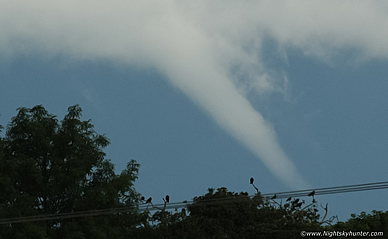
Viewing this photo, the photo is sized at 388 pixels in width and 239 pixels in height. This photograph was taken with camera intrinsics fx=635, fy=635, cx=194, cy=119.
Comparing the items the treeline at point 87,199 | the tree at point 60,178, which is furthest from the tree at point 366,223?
the tree at point 60,178

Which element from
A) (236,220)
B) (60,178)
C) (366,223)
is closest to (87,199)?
(60,178)

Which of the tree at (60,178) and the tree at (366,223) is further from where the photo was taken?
the tree at (366,223)

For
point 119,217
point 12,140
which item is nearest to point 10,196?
point 12,140

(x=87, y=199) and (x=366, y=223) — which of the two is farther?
(x=366, y=223)

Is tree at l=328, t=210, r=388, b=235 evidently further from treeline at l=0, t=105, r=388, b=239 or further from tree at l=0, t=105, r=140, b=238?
tree at l=0, t=105, r=140, b=238

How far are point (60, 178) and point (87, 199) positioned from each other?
1.73 meters

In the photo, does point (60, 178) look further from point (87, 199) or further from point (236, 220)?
point (236, 220)

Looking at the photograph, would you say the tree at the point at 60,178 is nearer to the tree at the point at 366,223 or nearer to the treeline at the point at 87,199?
the treeline at the point at 87,199

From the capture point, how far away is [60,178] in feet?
106

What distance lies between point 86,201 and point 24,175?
11.5 ft

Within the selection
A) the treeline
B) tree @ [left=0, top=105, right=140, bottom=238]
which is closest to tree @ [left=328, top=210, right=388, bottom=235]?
the treeline

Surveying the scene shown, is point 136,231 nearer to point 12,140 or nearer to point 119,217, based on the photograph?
point 119,217

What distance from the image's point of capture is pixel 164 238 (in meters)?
32.8

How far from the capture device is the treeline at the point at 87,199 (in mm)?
32062
